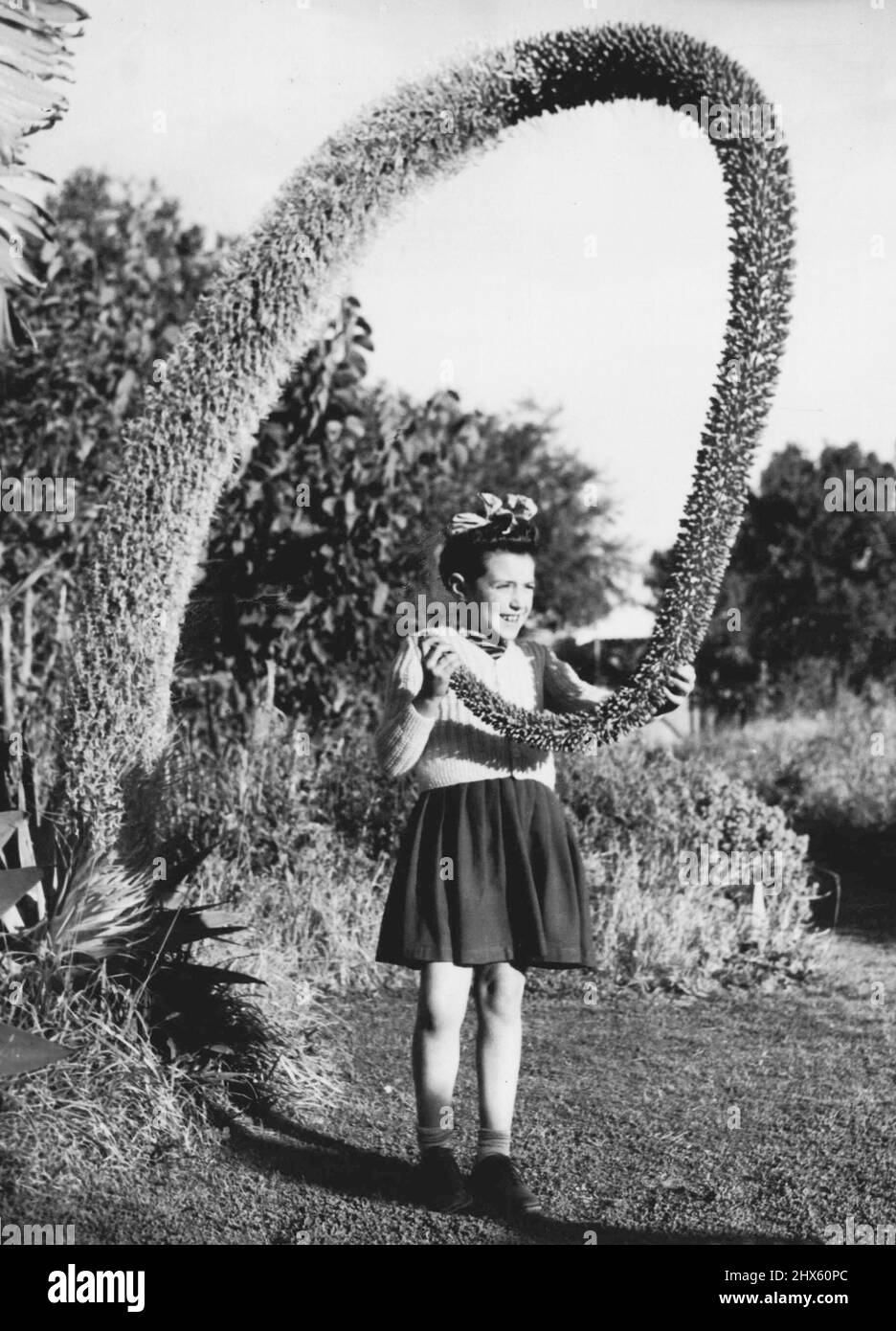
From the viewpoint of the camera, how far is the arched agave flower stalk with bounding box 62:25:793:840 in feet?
10.8

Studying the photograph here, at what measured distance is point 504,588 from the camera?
3.80 metres

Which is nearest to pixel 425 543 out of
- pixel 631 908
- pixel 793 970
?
pixel 631 908

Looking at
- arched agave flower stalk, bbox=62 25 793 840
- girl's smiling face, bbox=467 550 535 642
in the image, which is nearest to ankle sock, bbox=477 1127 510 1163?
arched agave flower stalk, bbox=62 25 793 840

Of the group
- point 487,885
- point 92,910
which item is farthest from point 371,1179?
point 92,910

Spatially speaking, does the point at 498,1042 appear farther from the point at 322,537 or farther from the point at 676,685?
the point at 322,537

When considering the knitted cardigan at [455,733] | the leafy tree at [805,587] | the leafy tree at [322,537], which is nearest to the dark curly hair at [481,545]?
the knitted cardigan at [455,733]

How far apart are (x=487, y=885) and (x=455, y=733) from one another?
39 centimetres

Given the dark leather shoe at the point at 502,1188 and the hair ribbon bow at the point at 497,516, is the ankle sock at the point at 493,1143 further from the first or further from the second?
the hair ribbon bow at the point at 497,516

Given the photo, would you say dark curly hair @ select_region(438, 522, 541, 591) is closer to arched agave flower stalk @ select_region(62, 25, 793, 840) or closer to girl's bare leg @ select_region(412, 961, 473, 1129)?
arched agave flower stalk @ select_region(62, 25, 793, 840)

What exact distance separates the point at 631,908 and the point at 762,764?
5016mm

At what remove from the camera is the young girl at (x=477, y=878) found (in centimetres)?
360

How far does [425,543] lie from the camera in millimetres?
4176
